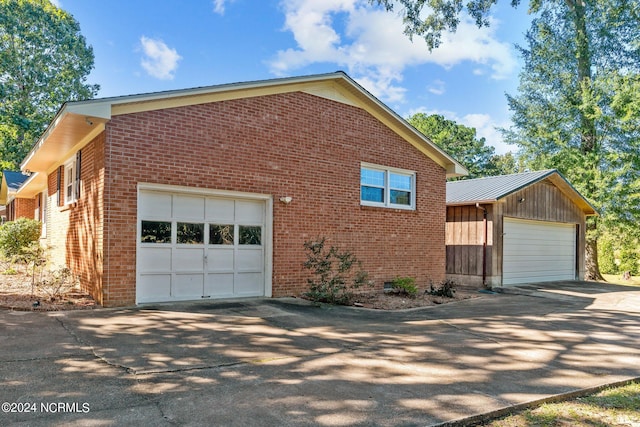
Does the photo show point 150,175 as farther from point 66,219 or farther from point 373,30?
point 373,30

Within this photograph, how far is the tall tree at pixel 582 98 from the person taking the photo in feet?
63.0

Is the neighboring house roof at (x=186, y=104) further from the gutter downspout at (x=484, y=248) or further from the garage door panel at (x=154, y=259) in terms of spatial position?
the garage door panel at (x=154, y=259)

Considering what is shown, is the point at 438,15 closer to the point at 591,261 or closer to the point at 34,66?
the point at 591,261

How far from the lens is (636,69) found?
21.1 meters

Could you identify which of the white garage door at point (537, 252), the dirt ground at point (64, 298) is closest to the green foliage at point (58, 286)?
the dirt ground at point (64, 298)

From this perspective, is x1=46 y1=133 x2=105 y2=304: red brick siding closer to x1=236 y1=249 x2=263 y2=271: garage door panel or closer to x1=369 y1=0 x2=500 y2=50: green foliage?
x1=236 y1=249 x2=263 y2=271: garage door panel

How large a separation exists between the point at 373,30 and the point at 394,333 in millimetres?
13474

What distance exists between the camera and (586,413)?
4.06m

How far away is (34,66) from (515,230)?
104 ft

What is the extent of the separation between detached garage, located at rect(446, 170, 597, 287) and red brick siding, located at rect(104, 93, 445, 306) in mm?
2263

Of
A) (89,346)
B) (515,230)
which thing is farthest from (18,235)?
(515,230)

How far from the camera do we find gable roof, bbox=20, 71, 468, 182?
7930 millimetres

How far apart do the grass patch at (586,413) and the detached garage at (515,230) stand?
10.6m

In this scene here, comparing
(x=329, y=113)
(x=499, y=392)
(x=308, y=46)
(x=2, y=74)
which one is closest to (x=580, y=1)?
(x=308, y=46)
